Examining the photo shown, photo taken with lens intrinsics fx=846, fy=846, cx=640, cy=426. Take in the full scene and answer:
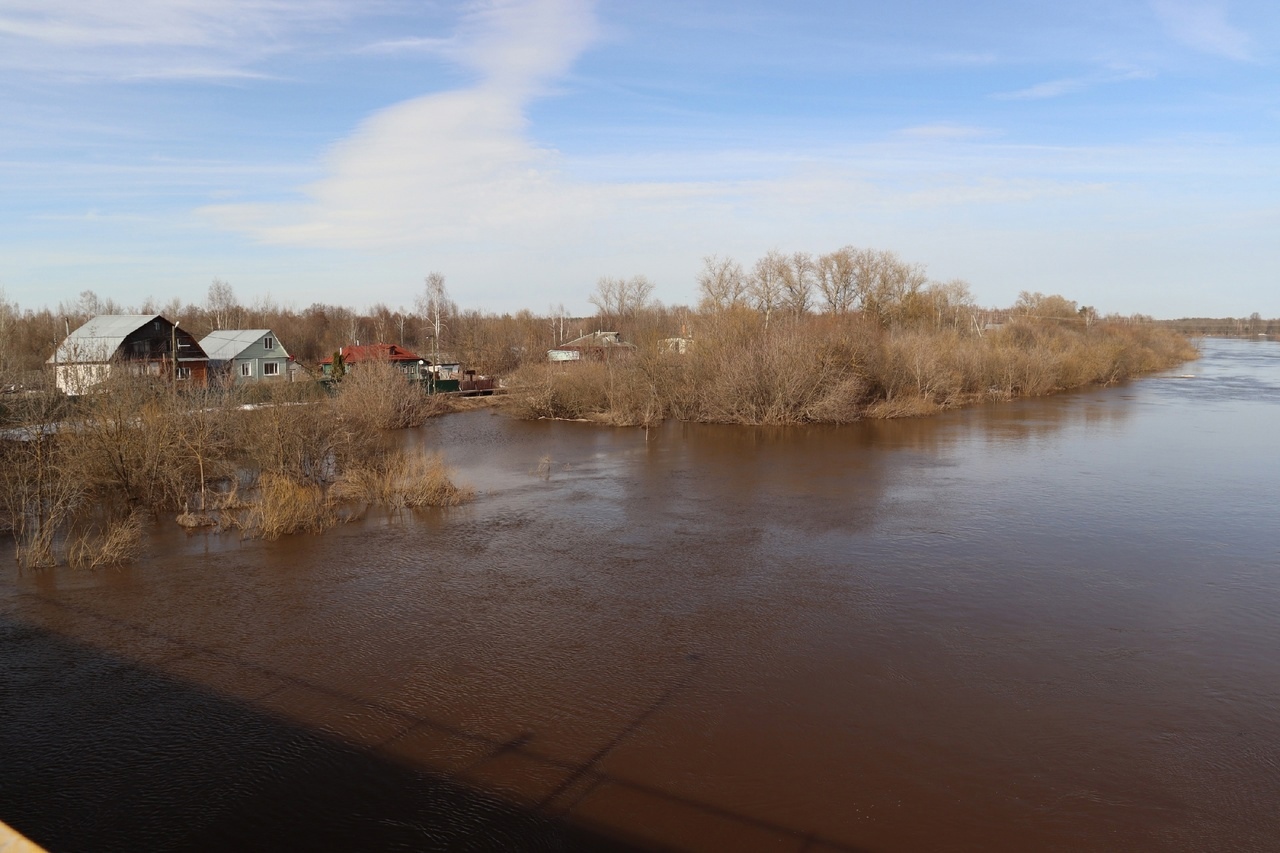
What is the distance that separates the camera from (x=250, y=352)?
44.6 metres

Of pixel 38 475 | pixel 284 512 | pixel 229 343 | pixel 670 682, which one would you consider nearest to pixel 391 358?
pixel 229 343

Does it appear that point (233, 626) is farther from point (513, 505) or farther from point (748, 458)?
point (748, 458)

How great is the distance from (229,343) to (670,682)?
4318cm

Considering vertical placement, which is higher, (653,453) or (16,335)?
(16,335)

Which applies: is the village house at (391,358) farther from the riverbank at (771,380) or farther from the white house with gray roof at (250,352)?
the riverbank at (771,380)

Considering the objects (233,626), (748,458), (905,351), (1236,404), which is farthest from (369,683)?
(1236,404)

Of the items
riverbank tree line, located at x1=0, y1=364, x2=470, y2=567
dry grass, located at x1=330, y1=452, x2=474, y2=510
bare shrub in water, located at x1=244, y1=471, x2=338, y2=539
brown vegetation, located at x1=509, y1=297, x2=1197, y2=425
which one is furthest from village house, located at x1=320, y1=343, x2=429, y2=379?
bare shrub in water, located at x1=244, y1=471, x2=338, y2=539

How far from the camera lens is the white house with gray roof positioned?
145 ft

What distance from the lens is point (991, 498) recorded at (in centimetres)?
1722

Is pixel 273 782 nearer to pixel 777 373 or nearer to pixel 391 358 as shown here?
pixel 777 373

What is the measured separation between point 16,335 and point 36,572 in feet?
109

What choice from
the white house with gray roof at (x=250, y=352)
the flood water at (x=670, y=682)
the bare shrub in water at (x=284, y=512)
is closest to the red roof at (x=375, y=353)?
the white house with gray roof at (x=250, y=352)

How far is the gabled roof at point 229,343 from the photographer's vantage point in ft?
145

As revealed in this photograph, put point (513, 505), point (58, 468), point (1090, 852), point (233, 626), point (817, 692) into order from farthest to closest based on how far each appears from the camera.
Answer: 1. point (513, 505)
2. point (58, 468)
3. point (233, 626)
4. point (817, 692)
5. point (1090, 852)
